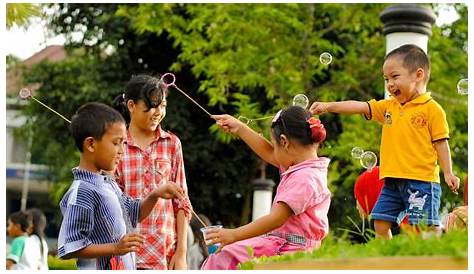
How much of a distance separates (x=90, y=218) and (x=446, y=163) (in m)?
1.52

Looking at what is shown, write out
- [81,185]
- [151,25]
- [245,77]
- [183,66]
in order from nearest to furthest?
[81,185], [245,77], [151,25], [183,66]

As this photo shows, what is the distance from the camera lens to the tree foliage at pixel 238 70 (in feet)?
43.7

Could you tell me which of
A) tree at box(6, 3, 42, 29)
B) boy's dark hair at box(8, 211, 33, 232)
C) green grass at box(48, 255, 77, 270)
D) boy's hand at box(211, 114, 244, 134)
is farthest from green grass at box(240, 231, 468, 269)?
green grass at box(48, 255, 77, 270)

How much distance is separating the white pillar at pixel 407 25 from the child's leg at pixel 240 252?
3.63m

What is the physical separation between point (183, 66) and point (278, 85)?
398cm

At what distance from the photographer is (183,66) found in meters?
17.0

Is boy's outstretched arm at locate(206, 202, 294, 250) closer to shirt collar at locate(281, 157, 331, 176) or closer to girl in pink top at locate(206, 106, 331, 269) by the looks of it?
girl in pink top at locate(206, 106, 331, 269)

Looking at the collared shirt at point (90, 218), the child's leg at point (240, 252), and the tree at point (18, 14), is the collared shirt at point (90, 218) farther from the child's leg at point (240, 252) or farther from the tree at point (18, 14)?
the tree at point (18, 14)

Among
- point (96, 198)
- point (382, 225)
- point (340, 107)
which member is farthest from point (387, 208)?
point (96, 198)

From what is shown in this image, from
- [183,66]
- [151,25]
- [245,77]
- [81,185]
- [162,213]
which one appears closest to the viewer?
[81,185]

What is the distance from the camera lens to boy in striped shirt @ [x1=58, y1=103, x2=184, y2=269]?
150 inches

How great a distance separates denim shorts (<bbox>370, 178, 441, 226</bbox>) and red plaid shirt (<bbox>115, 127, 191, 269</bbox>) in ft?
2.83
